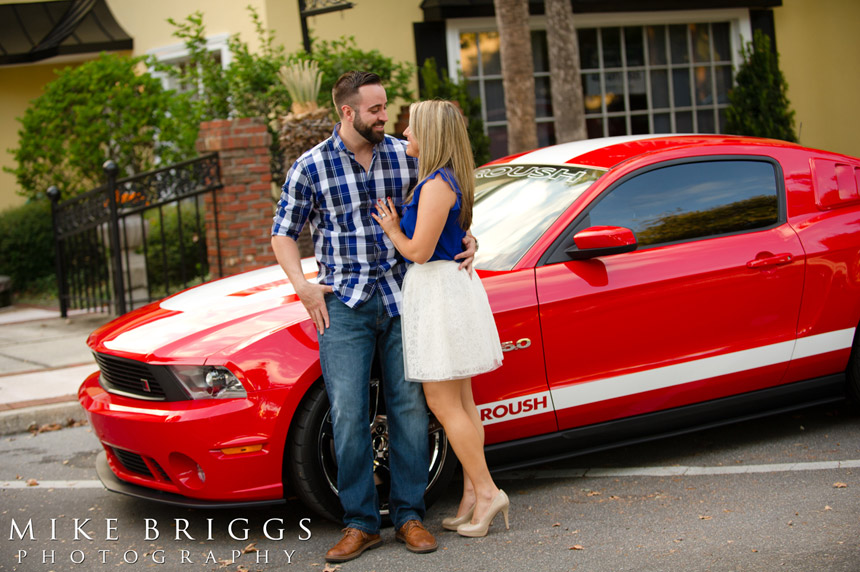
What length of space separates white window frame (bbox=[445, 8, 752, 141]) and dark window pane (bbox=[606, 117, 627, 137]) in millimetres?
116

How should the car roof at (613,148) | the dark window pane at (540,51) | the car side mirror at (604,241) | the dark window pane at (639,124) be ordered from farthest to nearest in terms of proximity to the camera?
1. the dark window pane at (639,124)
2. the dark window pane at (540,51)
3. the car roof at (613,148)
4. the car side mirror at (604,241)

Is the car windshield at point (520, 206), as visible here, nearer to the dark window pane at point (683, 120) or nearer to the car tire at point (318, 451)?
the car tire at point (318, 451)

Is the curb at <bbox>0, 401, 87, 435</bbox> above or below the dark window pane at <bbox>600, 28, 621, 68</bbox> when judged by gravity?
below

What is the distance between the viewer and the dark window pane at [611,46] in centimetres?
1280

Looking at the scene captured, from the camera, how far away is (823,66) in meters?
13.5

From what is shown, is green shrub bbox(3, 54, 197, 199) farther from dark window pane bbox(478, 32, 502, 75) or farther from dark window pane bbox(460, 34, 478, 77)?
dark window pane bbox(478, 32, 502, 75)

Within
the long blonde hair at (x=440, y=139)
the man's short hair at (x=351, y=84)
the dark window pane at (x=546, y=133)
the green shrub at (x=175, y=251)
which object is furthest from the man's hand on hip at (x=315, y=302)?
the dark window pane at (x=546, y=133)

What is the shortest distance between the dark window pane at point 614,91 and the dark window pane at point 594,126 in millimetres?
216

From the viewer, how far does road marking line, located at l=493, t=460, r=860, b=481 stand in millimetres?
4656

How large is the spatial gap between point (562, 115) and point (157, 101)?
18.1 feet

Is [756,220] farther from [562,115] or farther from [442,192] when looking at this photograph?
[562,115]

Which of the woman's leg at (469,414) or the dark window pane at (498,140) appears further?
the dark window pane at (498,140)

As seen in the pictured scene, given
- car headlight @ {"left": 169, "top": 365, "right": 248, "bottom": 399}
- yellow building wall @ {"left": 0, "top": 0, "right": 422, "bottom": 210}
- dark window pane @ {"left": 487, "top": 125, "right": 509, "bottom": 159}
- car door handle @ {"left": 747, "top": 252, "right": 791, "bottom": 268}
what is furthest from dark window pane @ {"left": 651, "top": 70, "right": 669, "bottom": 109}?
car headlight @ {"left": 169, "top": 365, "right": 248, "bottom": 399}

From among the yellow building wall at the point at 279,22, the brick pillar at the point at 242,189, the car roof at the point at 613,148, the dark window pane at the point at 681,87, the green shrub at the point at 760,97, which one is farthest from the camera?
the dark window pane at the point at 681,87
